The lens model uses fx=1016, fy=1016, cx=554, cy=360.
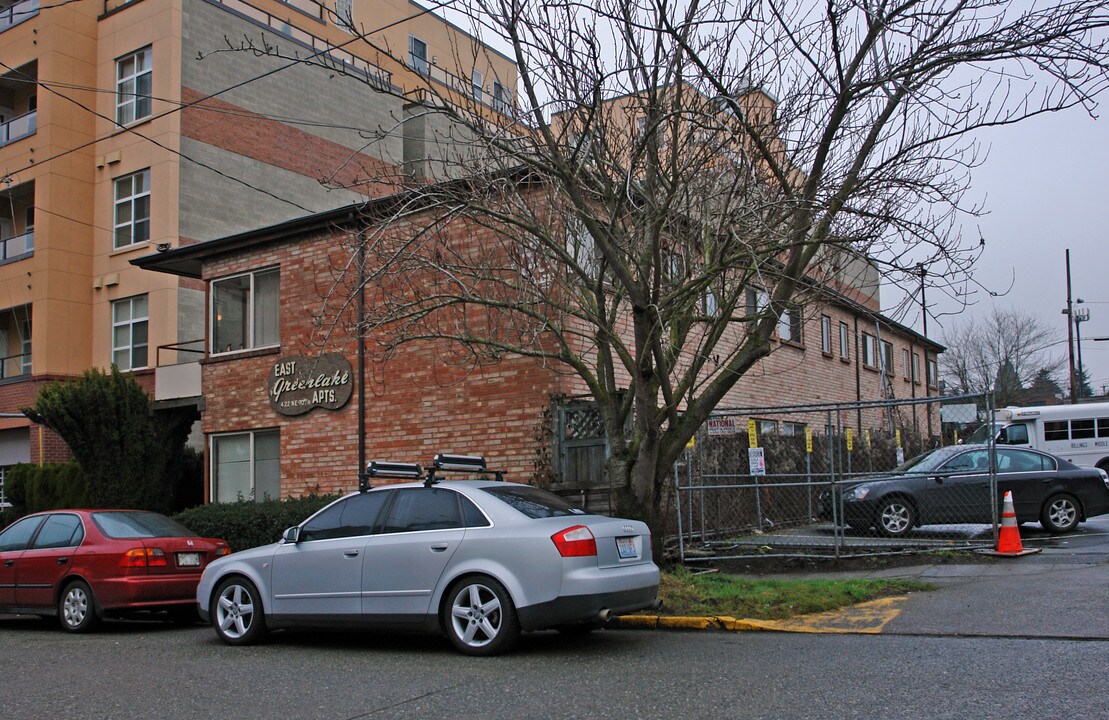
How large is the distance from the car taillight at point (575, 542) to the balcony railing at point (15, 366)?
24.7 meters

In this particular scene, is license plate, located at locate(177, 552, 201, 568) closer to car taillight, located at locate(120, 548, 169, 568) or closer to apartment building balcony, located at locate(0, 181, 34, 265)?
car taillight, located at locate(120, 548, 169, 568)

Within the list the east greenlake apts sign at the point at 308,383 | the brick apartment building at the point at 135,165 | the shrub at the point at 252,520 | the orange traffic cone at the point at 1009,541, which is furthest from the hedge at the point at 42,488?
the orange traffic cone at the point at 1009,541

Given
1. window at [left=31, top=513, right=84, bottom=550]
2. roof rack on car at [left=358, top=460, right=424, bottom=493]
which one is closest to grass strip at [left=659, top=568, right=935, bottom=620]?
roof rack on car at [left=358, top=460, right=424, bottom=493]

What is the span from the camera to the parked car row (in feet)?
26.7

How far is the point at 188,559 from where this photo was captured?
11586 mm

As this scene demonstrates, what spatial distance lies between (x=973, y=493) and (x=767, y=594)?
6097 mm

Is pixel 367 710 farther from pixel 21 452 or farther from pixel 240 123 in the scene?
pixel 21 452

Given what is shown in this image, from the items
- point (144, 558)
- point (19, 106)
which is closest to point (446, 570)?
point (144, 558)

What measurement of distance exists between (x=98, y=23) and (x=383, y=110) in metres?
7.84

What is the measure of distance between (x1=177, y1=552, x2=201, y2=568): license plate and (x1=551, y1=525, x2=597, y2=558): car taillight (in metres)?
Result: 5.45

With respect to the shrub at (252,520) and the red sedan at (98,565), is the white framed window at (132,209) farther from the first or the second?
the red sedan at (98,565)

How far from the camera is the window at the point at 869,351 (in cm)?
2803

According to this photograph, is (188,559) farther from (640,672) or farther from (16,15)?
(16,15)

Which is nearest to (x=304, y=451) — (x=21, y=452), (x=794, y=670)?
(x=794, y=670)
